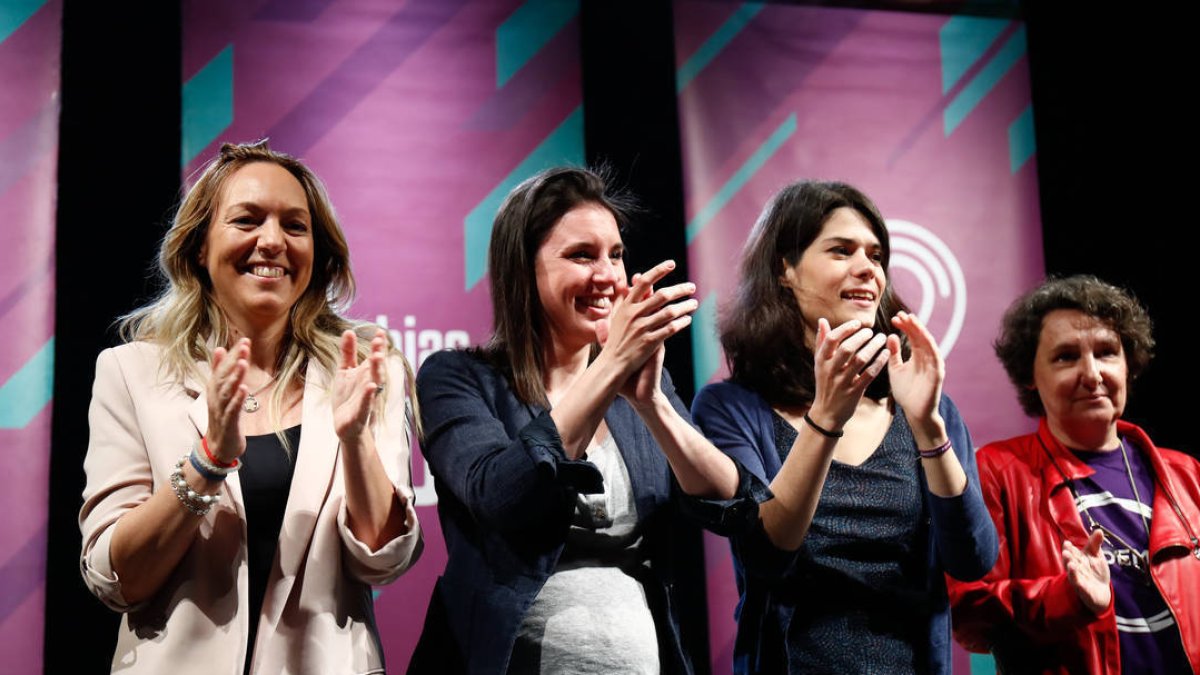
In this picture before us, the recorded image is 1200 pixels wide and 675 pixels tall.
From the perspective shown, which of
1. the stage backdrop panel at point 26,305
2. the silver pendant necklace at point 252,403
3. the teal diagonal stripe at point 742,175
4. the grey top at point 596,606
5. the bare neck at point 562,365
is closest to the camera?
the grey top at point 596,606

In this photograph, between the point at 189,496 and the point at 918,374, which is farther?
the point at 918,374

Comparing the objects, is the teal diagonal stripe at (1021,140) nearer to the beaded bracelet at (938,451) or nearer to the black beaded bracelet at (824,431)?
the beaded bracelet at (938,451)

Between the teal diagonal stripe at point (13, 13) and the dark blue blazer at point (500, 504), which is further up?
the teal diagonal stripe at point (13, 13)

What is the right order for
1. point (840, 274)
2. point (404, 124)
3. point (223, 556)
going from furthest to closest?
point (404, 124) → point (840, 274) → point (223, 556)

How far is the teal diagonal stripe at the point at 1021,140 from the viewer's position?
392 centimetres

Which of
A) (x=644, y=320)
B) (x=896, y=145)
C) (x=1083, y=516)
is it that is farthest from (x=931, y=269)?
(x=644, y=320)

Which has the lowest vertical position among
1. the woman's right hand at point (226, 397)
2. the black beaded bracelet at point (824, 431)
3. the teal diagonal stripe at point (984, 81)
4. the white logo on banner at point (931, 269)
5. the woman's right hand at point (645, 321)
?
the black beaded bracelet at point (824, 431)

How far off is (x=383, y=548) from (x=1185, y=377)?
325 cm

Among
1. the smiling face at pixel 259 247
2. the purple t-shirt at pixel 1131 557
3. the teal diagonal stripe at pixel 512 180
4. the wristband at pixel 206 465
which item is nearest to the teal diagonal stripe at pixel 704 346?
the teal diagonal stripe at pixel 512 180

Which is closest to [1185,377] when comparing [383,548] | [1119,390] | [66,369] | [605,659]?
[1119,390]

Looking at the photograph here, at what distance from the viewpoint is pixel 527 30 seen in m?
3.57

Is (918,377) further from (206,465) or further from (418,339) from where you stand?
(418,339)

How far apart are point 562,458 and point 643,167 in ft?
6.82

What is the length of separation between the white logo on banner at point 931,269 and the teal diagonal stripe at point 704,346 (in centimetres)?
66
